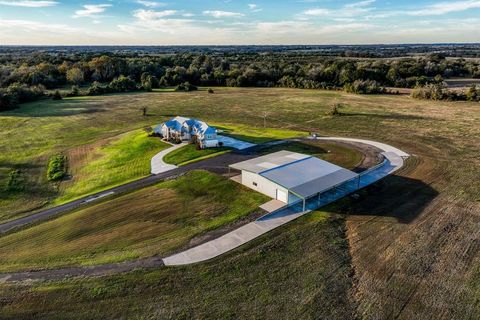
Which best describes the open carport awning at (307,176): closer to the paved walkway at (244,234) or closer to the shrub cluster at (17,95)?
the paved walkway at (244,234)

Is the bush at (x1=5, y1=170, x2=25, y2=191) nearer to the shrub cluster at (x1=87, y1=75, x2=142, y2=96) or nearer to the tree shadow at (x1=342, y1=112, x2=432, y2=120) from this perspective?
the tree shadow at (x1=342, y1=112, x2=432, y2=120)

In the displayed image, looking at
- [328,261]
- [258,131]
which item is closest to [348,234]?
[328,261]

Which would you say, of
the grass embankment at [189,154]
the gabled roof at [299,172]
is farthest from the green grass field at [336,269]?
the grass embankment at [189,154]

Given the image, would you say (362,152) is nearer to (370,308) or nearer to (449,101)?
(370,308)

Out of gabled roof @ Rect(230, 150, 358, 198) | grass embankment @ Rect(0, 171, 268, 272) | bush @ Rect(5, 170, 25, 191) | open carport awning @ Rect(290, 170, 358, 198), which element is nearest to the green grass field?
bush @ Rect(5, 170, 25, 191)

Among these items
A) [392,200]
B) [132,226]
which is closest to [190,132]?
[132,226]

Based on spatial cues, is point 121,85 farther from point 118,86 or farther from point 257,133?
point 257,133
